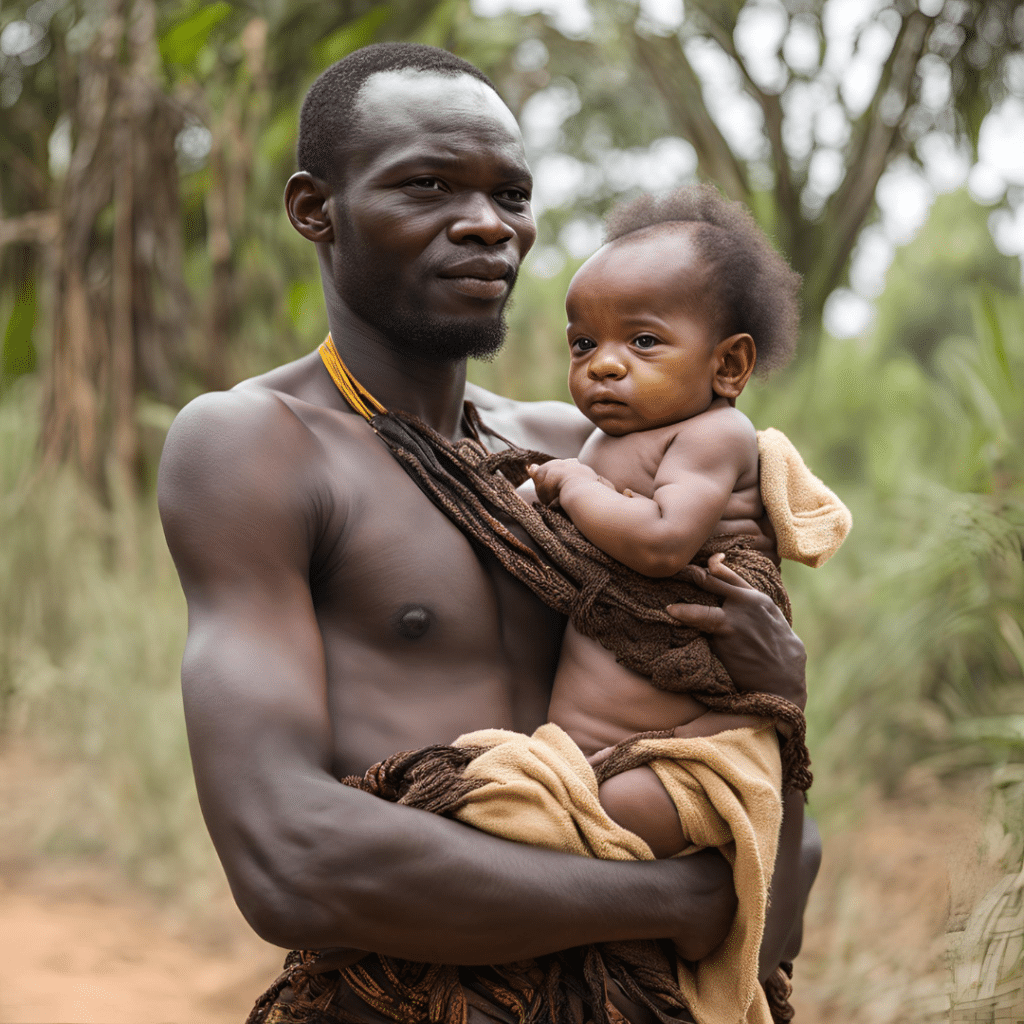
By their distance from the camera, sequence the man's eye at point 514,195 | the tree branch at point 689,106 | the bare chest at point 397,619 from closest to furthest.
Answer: the bare chest at point 397,619, the man's eye at point 514,195, the tree branch at point 689,106

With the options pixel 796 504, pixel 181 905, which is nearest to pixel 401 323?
pixel 796 504

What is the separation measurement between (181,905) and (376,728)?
10.3ft

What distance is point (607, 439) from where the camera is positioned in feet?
5.88

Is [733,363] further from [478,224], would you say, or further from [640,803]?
[640,803]

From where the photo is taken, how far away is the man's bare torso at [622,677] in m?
1.60

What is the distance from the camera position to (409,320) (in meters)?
1.74

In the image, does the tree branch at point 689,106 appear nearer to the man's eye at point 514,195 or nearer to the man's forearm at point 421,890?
the man's eye at point 514,195

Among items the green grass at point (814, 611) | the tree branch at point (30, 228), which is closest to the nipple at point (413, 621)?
the green grass at point (814, 611)

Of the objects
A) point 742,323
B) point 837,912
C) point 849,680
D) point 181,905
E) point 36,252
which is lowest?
point 837,912

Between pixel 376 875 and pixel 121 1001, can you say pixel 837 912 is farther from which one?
pixel 376 875

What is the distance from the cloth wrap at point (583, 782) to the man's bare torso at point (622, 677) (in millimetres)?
28

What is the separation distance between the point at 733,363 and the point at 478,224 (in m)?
0.48

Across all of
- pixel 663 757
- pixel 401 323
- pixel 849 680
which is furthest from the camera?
pixel 849 680

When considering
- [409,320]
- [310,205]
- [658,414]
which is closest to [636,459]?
[658,414]
